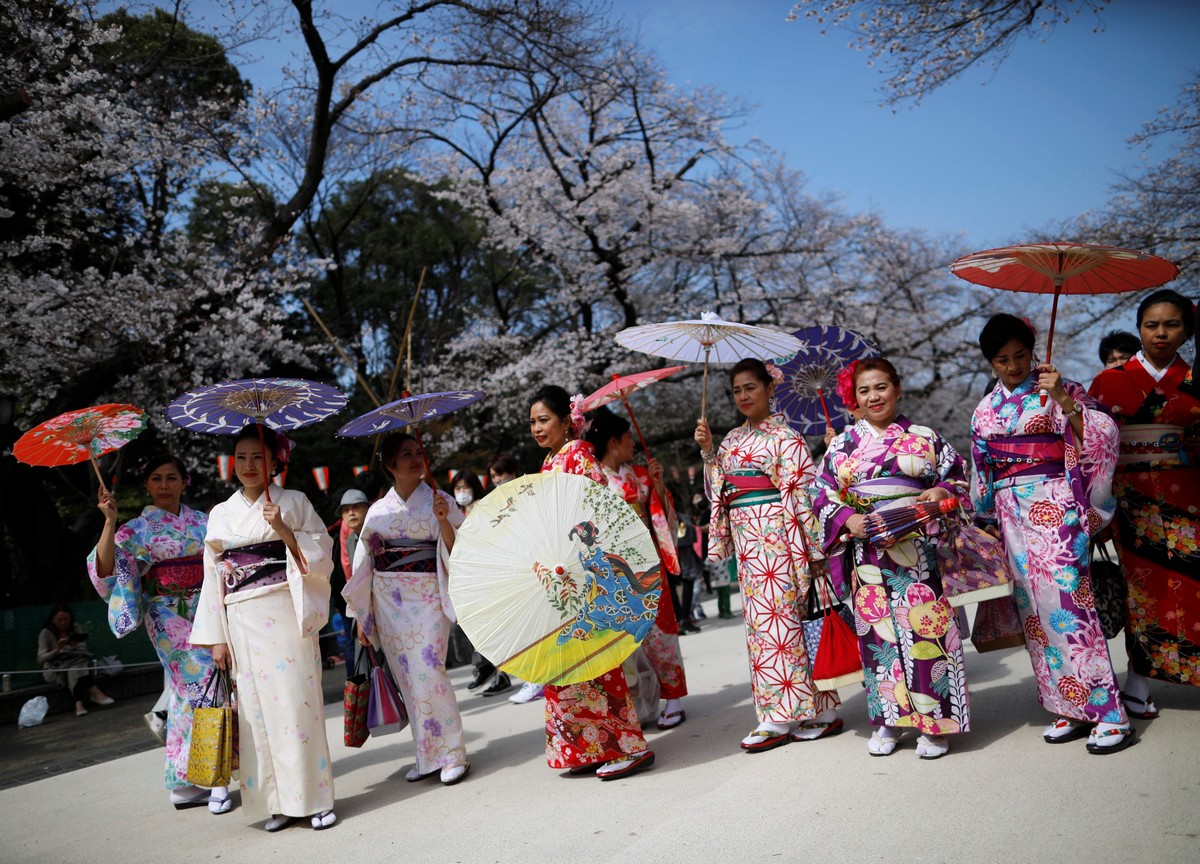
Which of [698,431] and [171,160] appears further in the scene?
[171,160]

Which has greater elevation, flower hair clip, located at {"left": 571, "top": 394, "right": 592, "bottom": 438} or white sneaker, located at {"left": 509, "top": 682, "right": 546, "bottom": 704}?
flower hair clip, located at {"left": 571, "top": 394, "right": 592, "bottom": 438}

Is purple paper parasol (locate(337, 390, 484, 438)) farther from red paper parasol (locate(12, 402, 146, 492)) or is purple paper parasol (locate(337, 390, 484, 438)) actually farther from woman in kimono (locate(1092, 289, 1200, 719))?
woman in kimono (locate(1092, 289, 1200, 719))

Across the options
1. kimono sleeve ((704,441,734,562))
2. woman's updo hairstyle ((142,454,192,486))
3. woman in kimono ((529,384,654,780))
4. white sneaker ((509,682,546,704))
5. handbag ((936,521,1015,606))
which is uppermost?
woman's updo hairstyle ((142,454,192,486))

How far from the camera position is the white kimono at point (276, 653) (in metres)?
4.12

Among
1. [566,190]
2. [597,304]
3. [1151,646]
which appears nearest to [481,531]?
[1151,646]

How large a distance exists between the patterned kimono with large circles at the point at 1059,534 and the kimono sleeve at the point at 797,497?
0.87 metres

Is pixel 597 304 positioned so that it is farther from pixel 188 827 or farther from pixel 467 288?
pixel 188 827

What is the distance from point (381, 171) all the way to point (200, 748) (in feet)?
60.6

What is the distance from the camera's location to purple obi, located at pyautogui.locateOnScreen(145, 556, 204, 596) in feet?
16.0

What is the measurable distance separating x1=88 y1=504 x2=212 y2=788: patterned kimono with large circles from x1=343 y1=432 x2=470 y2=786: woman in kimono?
952 mm

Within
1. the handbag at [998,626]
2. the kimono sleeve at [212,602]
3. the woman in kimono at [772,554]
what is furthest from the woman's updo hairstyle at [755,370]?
the kimono sleeve at [212,602]

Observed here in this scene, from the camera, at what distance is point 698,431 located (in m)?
4.67

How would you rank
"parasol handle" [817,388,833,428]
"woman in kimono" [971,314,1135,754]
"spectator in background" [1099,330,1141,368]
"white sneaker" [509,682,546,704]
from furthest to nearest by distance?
1. "white sneaker" [509,682,546,704]
2. "spectator in background" [1099,330,1141,368]
3. "parasol handle" [817,388,833,428]
4. "woman in kimono" [971,314,1135,754]

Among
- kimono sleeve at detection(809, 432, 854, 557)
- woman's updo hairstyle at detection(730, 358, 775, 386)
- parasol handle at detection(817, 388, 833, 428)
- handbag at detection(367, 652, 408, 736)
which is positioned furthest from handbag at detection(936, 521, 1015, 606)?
handbag at detection(367, 652, 408, 736)
